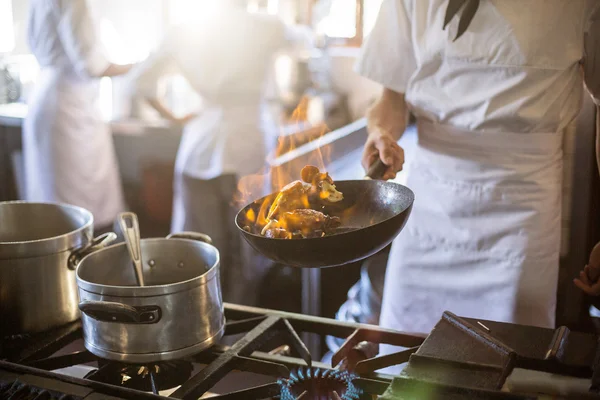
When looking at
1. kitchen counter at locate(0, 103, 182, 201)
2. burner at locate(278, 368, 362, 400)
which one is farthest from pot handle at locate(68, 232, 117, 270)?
kitchen counter at locate(0, 103, 182, 201)

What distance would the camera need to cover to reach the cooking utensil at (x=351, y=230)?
95cm

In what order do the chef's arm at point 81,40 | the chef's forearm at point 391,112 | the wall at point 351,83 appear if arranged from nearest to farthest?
the chef's forearm at point 391,112 → the chef's arm at point 81,40 → the wall at point 351,83

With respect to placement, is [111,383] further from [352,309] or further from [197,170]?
[197,170]

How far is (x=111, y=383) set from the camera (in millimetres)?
1005

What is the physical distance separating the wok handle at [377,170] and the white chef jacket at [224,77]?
6.34 ft

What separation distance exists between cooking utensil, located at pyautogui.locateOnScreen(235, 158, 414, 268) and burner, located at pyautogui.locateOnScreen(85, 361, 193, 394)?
266mm

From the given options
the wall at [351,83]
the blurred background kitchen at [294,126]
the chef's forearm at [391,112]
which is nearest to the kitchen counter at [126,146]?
the blurred background kitchen at [294,126]

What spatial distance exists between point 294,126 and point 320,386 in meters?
3.42

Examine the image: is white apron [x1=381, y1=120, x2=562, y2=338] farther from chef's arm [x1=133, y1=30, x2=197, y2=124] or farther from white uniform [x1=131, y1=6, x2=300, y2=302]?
chef's arm [x1=133, y1=30, x2=197, y2=124]

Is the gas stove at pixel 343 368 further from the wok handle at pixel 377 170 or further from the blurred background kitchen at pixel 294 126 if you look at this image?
the blurred background kitchen at pixel 294 126

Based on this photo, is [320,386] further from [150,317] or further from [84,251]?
[84,251]

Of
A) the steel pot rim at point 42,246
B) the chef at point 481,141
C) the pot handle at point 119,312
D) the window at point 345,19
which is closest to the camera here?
the pot handle at point 119,312

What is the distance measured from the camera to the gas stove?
816 millimetres

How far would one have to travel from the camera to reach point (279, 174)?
2318 mm
